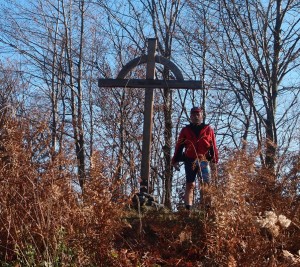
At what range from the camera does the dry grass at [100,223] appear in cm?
429

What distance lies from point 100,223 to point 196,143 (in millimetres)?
3087

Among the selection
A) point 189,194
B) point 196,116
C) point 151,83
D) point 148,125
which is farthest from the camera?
point 151,83

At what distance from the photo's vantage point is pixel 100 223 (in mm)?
4492

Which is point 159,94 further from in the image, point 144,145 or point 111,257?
point 111,257

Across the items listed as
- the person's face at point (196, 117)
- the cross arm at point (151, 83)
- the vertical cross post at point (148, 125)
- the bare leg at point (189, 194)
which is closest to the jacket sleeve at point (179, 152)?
the person's face at point (196, 117)

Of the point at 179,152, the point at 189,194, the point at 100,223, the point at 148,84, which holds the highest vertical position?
the point at 148,84

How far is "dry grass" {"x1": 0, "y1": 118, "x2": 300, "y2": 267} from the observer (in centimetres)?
429

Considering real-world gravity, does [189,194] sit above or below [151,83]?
below

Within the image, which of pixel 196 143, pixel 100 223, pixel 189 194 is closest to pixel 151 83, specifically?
pixel 196 143

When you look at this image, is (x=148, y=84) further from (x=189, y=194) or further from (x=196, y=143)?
(x=189, y=194)

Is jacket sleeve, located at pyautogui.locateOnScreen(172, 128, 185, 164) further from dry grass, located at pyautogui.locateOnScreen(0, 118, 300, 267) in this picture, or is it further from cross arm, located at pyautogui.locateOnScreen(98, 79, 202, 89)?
dry grass, located at pyautogui.locateOnScreen(0, 118, 300, 267)

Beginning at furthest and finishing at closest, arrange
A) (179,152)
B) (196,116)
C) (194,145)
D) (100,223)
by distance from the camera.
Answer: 1. (179,152)
2. (196,116)
3. (194,145)
4. (100,223)

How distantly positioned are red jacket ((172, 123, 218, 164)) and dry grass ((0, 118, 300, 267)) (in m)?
2.25

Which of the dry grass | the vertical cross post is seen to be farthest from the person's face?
the dry grass
